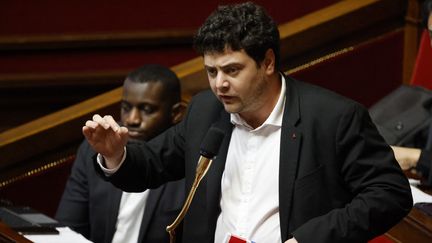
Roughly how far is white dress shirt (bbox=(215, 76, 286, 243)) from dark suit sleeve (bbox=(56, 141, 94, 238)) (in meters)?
0.68

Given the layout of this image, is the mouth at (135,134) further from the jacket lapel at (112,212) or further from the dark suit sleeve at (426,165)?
the dark suit sleeve at (426,165)

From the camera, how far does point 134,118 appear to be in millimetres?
2326

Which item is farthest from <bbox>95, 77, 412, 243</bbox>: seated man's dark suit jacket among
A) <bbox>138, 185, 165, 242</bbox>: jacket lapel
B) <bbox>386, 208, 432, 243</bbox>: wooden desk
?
<bbox>138, 185, 165, 242</bbox>: jacket lapel

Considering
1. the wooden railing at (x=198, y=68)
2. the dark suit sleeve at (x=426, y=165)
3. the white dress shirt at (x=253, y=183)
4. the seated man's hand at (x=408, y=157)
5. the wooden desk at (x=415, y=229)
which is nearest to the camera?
the white dress shirt at (x=253, y=183)

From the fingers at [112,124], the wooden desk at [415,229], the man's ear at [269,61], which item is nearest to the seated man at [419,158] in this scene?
the wooden desk at [415,229]

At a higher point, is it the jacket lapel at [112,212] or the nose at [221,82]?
the nose at [221,82]

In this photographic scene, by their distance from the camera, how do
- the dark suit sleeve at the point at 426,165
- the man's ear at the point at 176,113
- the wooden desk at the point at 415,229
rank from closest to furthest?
the wooden desk at the point at 415,229, the dark suit sleeve at the point at 426,165, the man's ear at the point at 176,113

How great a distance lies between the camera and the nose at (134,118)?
2.32 m

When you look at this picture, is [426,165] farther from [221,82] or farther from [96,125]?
[96,125]

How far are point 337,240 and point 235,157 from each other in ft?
0.84

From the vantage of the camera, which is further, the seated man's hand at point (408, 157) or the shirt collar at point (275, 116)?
the seated man's hand at point (408, 157)

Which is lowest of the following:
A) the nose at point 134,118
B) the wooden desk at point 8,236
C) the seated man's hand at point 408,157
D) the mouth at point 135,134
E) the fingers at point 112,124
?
the seated man's hand at point 408,157

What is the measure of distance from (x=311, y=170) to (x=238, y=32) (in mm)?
243

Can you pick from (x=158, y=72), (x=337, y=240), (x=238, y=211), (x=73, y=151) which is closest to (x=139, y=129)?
(x=158, y=72)
